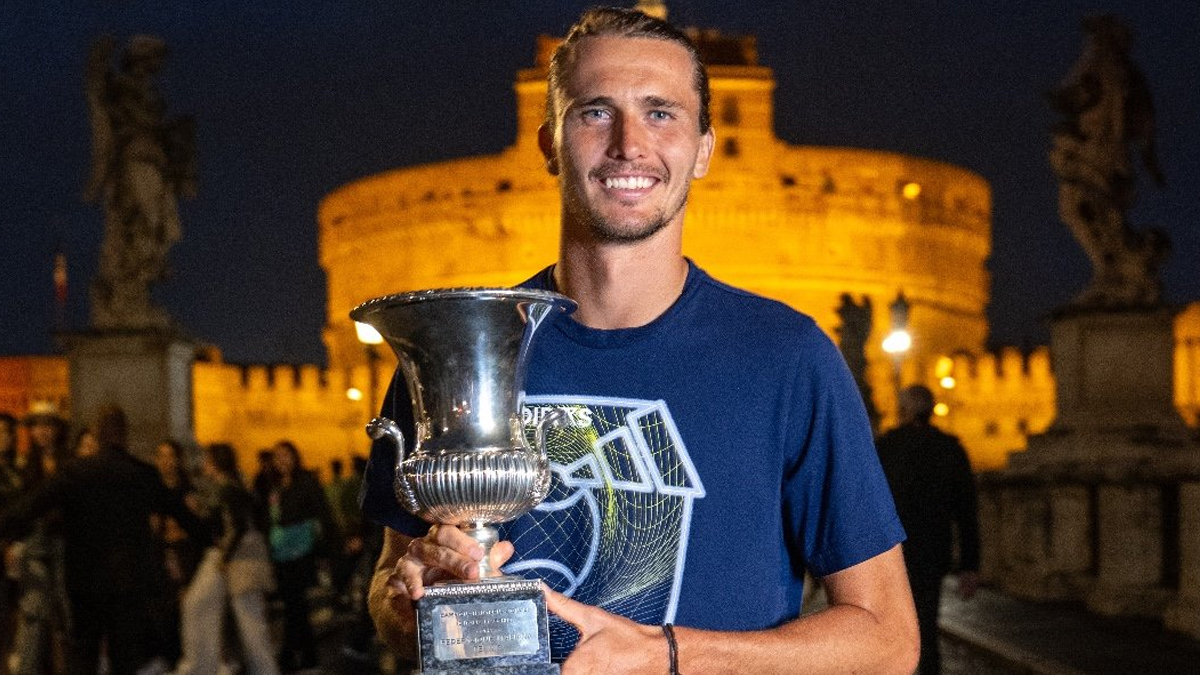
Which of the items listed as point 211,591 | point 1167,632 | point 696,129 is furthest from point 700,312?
point 1167,632

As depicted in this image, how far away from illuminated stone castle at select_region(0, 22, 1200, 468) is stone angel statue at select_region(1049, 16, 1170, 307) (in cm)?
3499

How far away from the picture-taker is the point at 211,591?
7848mm

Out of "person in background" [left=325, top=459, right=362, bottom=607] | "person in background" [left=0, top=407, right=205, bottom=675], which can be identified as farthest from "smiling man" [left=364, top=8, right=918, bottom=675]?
"person in background" [left=325, top=459, right=362, bottom=607]

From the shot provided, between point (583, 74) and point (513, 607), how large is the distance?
0.63 m

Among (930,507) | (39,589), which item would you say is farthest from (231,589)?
(930,507)

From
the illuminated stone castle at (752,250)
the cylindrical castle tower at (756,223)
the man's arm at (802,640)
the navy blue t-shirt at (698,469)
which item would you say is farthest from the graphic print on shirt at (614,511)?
the cylindrical castle tower at (756,223)

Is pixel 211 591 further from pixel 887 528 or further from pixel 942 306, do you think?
pixel 942 306

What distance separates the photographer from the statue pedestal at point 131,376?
41.7ft

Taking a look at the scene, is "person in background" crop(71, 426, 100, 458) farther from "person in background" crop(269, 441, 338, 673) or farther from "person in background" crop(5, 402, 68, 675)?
"person in background" crop(269, 441, 338, 673)

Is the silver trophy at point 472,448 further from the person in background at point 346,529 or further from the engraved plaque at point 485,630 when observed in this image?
the person in background at point 346,529

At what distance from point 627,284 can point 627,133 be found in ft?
0.57

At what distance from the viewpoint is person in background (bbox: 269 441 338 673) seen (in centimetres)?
910

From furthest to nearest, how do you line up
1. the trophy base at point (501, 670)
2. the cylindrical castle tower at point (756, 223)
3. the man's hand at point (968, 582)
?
the cylindrical castle tower at point (756, 223), the man's hand at point (968, 582), the trophy base at point (501, 670)

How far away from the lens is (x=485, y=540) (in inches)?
72.1
